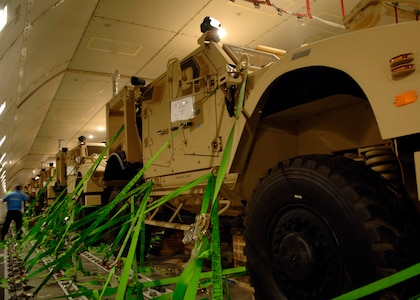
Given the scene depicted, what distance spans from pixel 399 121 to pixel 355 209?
0.51m

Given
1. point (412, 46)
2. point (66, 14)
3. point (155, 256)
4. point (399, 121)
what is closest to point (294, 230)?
point (399, 121)

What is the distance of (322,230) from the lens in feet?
6.98

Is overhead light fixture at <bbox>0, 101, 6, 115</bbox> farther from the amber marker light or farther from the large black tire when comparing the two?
the amber marker light

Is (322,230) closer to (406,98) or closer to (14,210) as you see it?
(406,98)

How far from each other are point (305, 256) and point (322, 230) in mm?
184

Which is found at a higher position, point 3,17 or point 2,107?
point 3,17

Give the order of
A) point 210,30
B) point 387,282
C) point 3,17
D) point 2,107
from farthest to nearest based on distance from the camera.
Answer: point 2,107
point 3,17
point 210,30
point 387,282

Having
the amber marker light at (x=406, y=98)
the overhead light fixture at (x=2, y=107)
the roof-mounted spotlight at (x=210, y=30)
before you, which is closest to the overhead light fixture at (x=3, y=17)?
the roof-mounted spotlight at (x=210, y=30)

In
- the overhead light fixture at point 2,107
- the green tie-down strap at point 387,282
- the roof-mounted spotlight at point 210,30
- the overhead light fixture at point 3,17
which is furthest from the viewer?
the overhead light fixture at point 2,107

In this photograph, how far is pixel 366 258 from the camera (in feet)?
6.14

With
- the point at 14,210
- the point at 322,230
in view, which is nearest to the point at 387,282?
the point at 322,230

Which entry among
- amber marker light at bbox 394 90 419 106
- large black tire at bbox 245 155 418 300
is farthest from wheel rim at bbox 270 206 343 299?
amber marker light at bbox 394 90 419 106

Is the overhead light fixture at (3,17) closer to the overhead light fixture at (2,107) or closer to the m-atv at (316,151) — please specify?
the m-atv at (316,151)

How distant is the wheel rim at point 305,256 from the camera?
2.06 m
